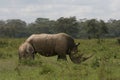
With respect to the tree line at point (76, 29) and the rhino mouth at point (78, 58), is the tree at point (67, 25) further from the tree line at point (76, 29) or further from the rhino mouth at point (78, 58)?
the rhino mouth at point (78, 58)

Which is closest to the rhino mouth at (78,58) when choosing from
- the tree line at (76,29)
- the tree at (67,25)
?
the tree line at (76,29)

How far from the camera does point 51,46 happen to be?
781 inches

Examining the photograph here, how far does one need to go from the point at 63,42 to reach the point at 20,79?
8848mm

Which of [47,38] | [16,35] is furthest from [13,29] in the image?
[47,38]

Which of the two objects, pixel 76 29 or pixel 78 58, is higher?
pixel 78 58

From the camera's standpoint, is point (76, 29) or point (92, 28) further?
point (76, 29)

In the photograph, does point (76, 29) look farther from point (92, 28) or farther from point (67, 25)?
point (92, 28)

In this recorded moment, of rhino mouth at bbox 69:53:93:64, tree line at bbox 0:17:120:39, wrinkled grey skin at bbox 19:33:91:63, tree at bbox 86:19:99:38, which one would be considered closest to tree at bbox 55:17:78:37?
tree line at bbox 0:17:120:39

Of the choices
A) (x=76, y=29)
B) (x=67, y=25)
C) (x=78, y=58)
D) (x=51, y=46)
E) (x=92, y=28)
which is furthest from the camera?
(x=76, y=29)

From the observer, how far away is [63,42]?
19.5m

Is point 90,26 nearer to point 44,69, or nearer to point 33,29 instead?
point 33,29

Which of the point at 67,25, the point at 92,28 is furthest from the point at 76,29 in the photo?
the point at 92,28

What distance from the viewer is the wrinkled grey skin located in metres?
19.1

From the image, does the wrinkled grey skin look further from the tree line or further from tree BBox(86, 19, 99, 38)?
tree BBox(86, 19, 99, 38)
